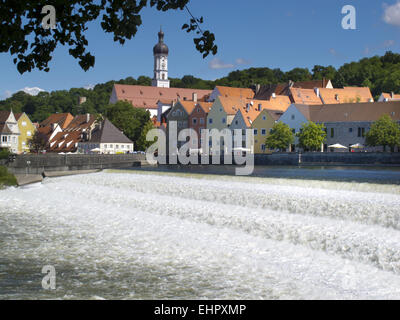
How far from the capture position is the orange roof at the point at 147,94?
458ft

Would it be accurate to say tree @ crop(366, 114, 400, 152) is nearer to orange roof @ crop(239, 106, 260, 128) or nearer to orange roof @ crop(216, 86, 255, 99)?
orange roof @ crop(239, 106, 260, 128)

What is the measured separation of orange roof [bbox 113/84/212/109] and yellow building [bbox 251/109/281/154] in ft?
216

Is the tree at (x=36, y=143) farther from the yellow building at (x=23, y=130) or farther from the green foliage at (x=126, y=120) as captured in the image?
the green foliage at (x=126, y=120)

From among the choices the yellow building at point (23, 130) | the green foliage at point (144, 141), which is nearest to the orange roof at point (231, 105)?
the green foliage at point (144, 141)

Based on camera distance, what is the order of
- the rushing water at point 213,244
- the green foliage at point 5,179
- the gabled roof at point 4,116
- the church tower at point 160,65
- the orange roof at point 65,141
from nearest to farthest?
the rushing water at point 213,244
the green foliage at point 5,179
the gabled roof at point 4,116
the orange roof at point 65,141
the church tower at point 160,65

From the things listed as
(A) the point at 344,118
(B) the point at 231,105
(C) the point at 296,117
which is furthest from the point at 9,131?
(A) the point at 344,118

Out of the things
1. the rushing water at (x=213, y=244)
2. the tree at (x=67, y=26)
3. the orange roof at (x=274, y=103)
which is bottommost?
the rushing water at (x=213, y=244)

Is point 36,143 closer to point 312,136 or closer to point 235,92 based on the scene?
point 235,92

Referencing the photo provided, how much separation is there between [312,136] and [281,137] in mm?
4505

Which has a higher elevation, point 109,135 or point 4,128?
point 4,128

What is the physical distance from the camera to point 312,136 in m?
64.2

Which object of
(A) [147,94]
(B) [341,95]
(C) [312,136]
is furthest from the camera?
(A) [147,94]

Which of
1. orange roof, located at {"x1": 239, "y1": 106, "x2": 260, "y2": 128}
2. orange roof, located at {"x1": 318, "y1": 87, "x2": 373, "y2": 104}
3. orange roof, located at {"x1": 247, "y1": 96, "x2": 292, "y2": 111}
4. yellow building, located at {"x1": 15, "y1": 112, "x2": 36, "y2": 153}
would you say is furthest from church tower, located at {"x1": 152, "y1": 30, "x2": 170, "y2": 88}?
orange roof, located at {"x1": 239, "y1": 106, "x2": 260, "y2": 128}

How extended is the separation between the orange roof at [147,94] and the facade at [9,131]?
4929 centimetres
